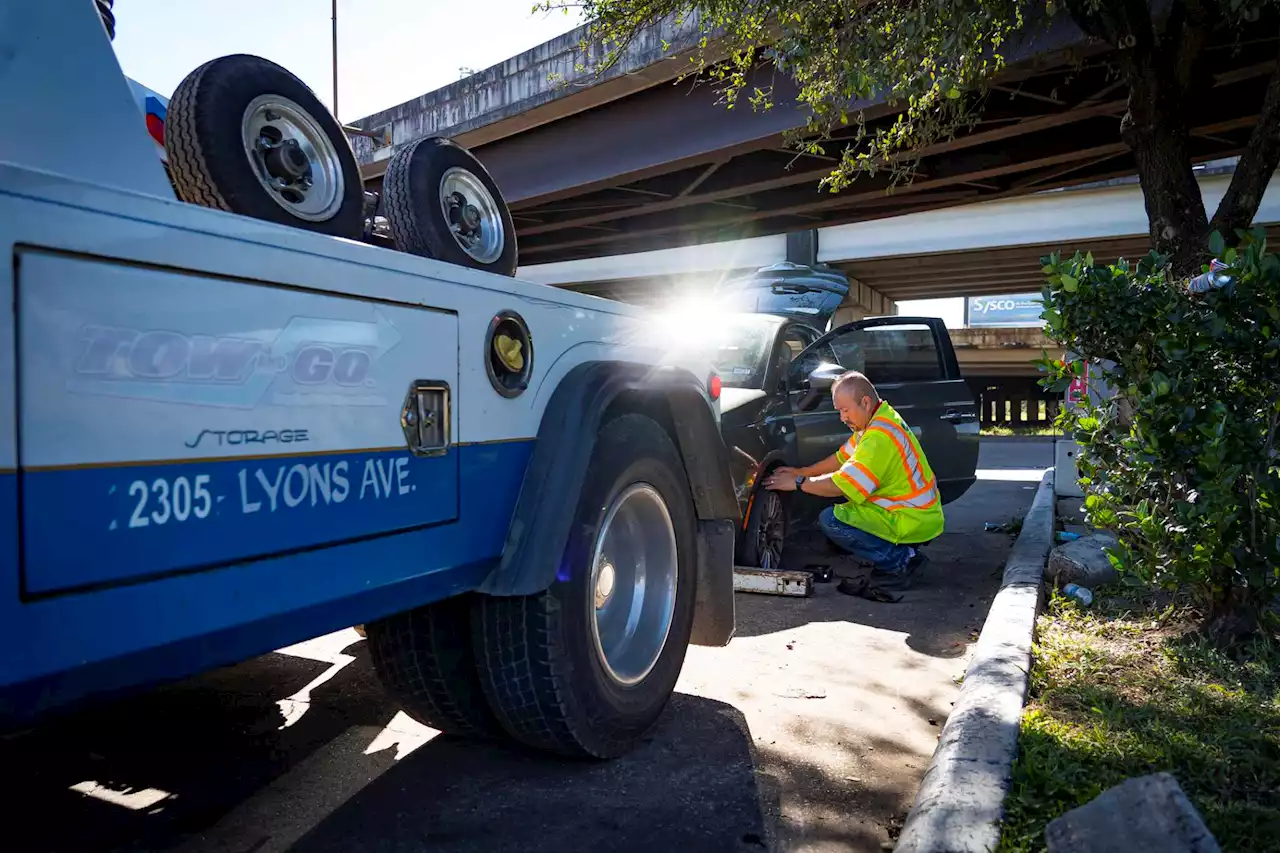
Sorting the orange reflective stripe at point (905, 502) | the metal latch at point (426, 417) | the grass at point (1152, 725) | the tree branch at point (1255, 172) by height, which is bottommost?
the grass at point (1152, 725)

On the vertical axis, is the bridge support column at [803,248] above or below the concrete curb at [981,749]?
above

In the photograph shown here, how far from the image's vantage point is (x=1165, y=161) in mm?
5891

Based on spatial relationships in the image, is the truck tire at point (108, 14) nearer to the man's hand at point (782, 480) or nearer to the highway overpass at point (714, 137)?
the man's hand at point (782, 480)

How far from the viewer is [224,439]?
5.95ft

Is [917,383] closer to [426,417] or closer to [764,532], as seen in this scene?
[764,532]

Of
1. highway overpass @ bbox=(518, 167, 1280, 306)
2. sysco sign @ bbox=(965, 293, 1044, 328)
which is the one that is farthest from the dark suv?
sysco sign @ bbox=(965, 293, 1044, 328)

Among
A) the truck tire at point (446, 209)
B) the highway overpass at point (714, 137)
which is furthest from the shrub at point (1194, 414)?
the highway overpass at point (714, 137)

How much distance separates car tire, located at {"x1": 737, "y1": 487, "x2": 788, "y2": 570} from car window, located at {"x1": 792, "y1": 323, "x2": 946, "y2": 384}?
50.7 inches

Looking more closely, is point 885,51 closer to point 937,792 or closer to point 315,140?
point 315,140

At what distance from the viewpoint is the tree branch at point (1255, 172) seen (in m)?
5.57

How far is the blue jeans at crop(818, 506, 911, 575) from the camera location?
583cm

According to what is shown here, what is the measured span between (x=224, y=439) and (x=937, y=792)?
6.78 ft

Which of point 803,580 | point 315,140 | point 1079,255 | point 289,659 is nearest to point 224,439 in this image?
point 315,140

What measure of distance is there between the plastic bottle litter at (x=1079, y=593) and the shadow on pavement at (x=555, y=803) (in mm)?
2384
